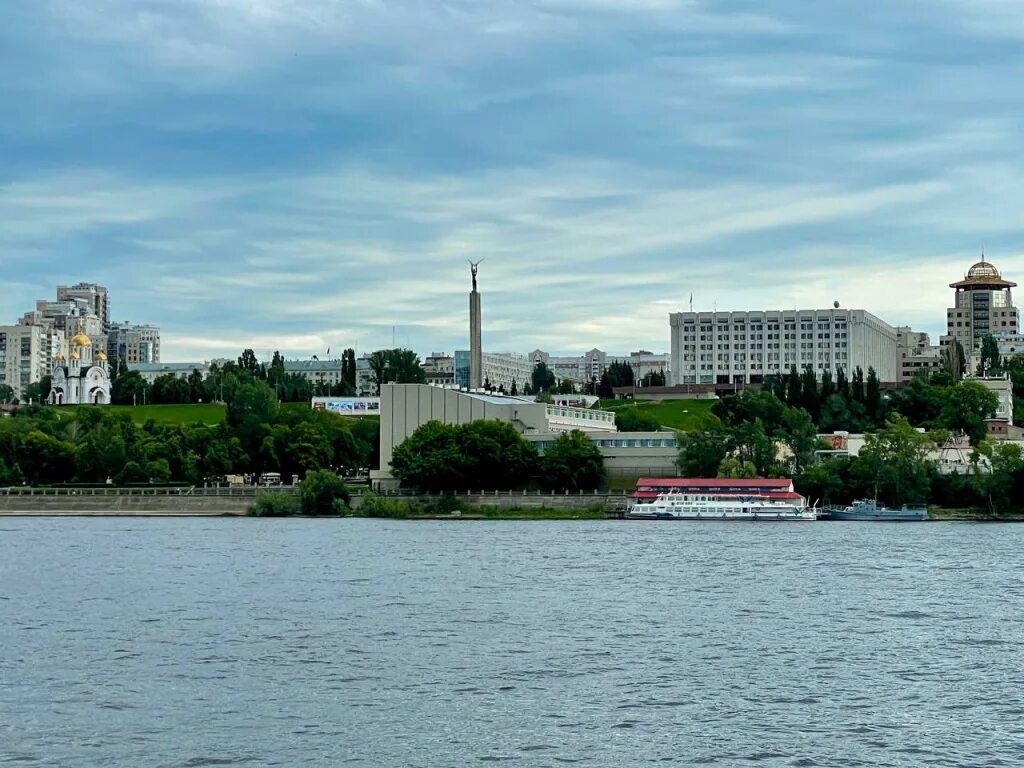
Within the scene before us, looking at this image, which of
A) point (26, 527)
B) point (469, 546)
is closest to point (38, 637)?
point (469, 546)

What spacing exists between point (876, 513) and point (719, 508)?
33.8 ft

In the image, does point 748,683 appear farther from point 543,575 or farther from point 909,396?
point 909,396

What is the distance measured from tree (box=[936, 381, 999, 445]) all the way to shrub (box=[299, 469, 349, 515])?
55782 mm

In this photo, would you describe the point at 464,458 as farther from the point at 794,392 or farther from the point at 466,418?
the point at 794,392

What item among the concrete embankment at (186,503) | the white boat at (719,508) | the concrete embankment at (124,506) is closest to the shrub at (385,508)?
the concrete embankment at (186,503)

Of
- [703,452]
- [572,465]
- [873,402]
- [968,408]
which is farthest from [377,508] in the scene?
[873,402]

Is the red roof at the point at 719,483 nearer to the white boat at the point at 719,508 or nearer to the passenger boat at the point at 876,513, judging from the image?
the white boat at the point at 719,508

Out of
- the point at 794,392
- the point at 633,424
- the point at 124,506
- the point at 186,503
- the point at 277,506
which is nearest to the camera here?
the point at 277,506

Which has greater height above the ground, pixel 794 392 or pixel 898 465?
pixel 794 392

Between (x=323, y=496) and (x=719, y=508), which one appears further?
(x=323, y=496)

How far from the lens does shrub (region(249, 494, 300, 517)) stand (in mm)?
120906

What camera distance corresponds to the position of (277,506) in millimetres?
121000

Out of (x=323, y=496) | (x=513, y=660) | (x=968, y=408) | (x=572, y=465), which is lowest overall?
(x=513, y=660)

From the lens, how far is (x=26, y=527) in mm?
108125
